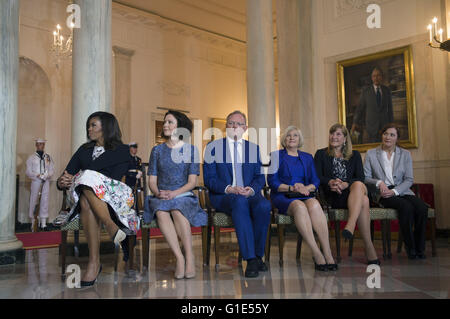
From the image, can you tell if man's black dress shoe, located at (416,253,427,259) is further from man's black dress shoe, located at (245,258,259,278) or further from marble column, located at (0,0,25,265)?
marble column, located at (0,0,25,265)

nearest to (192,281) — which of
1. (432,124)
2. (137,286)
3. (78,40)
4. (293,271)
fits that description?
(137,286)

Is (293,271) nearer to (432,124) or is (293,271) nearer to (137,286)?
(137,286)

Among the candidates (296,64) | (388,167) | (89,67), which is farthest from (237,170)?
(296,64)

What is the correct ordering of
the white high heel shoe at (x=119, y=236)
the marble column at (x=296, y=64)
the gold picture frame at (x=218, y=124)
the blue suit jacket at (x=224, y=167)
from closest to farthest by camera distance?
the white high heel shoe at (x=119, y=236)
the blue suit jacket at (x=224, y=167)
the marble column at (x=296, y=64)
the gold picture frame at (x=218, y=124)

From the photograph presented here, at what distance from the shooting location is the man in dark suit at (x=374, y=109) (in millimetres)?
6367

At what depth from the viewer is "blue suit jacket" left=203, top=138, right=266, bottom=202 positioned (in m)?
3.73

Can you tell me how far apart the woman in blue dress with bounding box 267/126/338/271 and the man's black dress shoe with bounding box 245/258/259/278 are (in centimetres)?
49

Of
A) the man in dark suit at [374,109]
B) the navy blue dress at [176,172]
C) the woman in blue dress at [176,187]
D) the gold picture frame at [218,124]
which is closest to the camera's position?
the woman in blue dress at [176,187]

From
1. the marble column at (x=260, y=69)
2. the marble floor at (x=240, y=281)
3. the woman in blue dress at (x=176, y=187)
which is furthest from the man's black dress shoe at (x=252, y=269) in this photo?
the marble column at (x=260, y=69)

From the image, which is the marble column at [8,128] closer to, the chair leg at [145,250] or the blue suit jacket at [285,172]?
the chair leg at [145,250]

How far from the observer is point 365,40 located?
261 inches

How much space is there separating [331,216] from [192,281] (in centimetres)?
153

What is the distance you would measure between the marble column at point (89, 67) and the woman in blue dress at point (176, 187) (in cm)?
136

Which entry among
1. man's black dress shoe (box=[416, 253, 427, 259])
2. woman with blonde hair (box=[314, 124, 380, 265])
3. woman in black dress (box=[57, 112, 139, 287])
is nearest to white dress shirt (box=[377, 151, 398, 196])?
woman with blonde hair (box=[314, 124, 380, 265])
